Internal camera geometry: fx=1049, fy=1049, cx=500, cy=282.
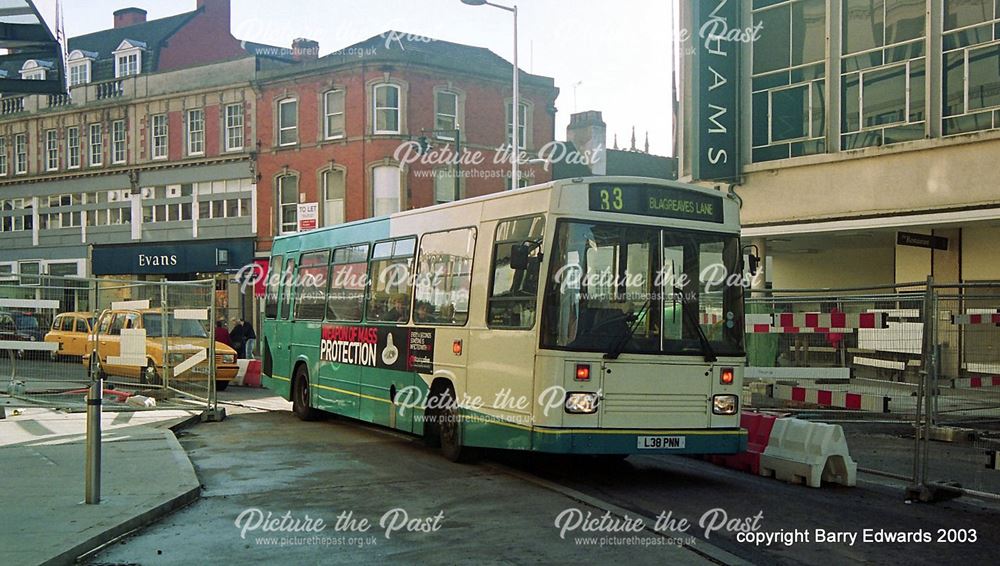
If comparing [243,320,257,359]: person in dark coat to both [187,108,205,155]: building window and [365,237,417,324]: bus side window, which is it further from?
[365,237,417,324]: bus side window

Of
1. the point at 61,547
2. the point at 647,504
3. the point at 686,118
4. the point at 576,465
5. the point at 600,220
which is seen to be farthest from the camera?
the point at 686,118

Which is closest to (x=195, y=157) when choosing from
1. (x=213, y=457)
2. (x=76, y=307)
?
(x=76, y=307)

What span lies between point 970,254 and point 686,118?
7.76 metres

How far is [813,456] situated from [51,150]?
163 ft

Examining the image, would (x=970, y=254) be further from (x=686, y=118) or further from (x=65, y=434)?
(x=65, y=434)

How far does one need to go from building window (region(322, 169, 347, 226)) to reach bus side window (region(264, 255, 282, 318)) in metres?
24.1

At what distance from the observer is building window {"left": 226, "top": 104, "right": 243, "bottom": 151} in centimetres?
4562

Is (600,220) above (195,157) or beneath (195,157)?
beneath

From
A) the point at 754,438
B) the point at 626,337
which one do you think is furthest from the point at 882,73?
the point at 626,337

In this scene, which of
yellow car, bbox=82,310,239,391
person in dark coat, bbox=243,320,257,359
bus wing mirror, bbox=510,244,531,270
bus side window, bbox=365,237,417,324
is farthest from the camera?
person in dark coat, bbox=243,320,257,359

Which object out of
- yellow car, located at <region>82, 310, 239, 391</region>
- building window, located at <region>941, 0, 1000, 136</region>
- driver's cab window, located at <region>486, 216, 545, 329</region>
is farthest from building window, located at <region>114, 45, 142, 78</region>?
driver's cab window, located at <region>486, 216, 545, 329</region>

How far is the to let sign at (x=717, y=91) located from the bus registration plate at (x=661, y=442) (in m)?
15.6

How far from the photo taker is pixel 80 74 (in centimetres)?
5262

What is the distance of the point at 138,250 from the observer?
4866cm
